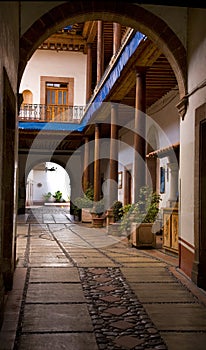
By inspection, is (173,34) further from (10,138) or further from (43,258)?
(43,258)

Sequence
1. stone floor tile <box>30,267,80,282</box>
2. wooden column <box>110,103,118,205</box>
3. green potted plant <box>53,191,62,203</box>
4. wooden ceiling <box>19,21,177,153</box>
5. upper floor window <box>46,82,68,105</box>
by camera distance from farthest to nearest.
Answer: green potted plant <box>53,191,62,203</box>, upper floor window <box>46,82,68,105</box>, wooden column <box>110,103,118,205</box>, wooden ceiling <box>19,21,177,153</box>, stone floor tile <box>30,267,80,282</box>

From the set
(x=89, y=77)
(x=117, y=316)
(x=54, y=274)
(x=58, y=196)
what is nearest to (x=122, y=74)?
(x=54, y=274)

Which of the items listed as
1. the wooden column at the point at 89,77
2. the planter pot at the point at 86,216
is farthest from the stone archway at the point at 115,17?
the wooden column at the point at 89,77

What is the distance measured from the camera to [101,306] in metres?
4.32

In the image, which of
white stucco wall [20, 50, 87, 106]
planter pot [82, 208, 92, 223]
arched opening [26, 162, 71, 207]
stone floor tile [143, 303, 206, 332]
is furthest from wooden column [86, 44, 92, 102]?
arched opening [26, 162, 71, 207]

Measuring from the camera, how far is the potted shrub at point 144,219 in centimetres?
834

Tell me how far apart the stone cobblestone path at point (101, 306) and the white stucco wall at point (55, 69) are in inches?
580

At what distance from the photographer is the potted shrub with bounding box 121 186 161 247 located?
8.34 metres

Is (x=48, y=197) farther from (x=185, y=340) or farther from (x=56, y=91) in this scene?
(x=185, y=340)

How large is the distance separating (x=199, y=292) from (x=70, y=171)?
1613cm

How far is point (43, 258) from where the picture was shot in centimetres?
707

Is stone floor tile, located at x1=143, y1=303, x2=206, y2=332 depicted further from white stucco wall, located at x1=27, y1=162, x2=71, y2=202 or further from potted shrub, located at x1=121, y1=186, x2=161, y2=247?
white stucco wall, located at x1=27, y1=162, x2=71, y2=202

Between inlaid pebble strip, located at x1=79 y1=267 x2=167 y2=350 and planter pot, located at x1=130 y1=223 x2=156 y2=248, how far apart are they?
266 cm

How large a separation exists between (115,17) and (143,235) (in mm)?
4244
